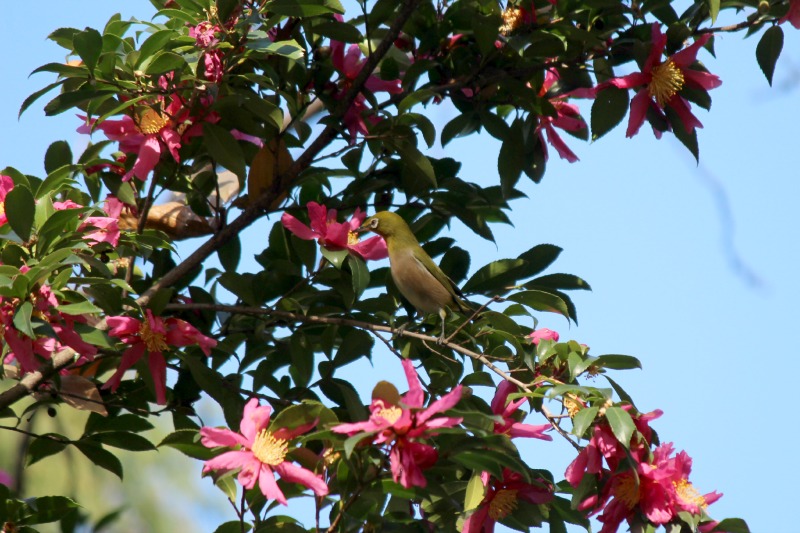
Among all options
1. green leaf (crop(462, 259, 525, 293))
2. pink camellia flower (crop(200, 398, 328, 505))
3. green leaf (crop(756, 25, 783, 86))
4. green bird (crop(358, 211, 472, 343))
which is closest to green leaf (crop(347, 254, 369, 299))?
green bird (crop(358, 211, 472, 343))

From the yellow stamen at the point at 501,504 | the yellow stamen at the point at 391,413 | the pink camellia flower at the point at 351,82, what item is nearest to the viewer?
the yellow stamen at the point at 391,413

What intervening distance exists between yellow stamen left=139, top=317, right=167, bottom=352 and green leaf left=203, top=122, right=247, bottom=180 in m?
0.37

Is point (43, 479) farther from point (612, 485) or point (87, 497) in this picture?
point (612, 485)

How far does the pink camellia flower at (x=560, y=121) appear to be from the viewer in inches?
90.4

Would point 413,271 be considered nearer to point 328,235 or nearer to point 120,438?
point 328,235

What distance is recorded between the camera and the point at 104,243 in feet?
6.14

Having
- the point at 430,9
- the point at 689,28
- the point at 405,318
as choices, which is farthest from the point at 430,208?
the point at 689,28

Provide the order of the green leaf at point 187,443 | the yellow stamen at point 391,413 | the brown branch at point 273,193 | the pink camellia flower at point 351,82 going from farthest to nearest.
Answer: the pink camellia flower at point 351,82 < the brown branch at point 273,193 < the green leaf at point 187,443 < the yellow stamen at point 391,413

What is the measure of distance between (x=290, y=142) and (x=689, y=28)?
927 millimetres

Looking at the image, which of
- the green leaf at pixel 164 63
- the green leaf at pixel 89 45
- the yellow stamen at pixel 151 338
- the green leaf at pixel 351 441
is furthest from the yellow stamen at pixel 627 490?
the green leaf at pixel 89 45

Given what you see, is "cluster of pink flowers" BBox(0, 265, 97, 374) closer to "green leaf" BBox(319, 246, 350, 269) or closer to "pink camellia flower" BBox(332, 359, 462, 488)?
"green leaf" BBox(319, 246, 350, 269)

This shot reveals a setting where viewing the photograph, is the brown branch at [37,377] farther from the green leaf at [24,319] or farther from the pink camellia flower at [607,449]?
the pink camellia flower at [607,449]

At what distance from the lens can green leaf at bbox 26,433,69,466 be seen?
207 centimetres

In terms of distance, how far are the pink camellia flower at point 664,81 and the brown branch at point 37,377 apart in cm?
123
